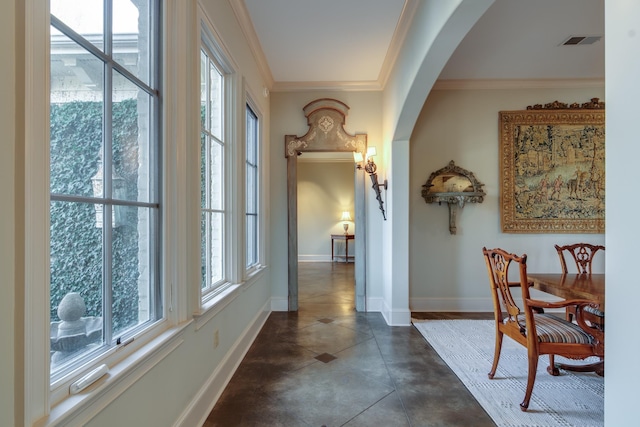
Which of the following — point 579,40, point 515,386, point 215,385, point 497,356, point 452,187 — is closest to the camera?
point 215,385

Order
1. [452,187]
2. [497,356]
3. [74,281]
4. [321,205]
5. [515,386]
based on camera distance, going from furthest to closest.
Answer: [321,205], [452,187], [497,356], [515,386], [74,281]

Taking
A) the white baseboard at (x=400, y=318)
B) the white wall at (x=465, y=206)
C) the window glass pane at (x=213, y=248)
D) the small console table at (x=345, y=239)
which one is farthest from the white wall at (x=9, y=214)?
the small console table at (x=345, y=239)

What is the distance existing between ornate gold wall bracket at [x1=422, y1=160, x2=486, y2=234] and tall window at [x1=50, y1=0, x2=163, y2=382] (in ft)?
10.9

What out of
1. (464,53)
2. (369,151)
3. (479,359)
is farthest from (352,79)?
(479,359)

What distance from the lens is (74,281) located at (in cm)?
103

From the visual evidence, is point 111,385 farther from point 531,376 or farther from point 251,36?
point 251,36

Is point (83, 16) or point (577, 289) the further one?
point (577, 289)

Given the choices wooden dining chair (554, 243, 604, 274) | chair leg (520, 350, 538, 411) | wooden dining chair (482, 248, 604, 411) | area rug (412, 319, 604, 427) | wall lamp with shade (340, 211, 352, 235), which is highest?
wall lamp with shade (340, 211, 352, 235)

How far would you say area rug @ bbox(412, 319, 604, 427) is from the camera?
6.22 feet

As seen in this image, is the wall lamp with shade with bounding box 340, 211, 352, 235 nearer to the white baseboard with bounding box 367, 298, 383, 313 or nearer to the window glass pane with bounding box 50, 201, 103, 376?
the white baseboard with bounding box 367, 298, 383, 313

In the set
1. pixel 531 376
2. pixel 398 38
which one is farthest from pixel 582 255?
pixel 398 38

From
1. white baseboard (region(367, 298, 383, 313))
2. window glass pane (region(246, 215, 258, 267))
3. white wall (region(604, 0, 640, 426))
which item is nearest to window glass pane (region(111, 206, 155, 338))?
white wall (region(604, 0, 640, 426))

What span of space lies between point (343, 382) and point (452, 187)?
2.79 m

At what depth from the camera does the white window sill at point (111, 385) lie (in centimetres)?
88
